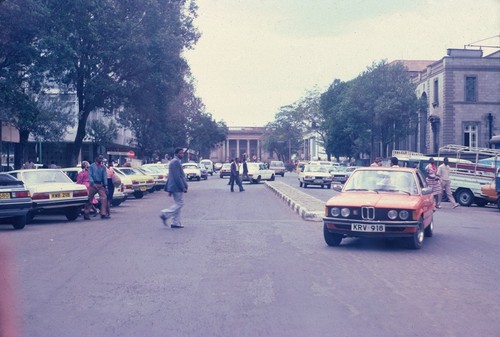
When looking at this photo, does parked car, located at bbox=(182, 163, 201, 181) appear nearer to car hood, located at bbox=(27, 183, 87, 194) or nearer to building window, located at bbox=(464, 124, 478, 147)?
building window, located at bbox=(464, 124, 478, 147)

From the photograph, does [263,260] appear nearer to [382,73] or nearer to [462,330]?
[462,330]

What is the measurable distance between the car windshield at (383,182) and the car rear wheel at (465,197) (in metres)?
12.9

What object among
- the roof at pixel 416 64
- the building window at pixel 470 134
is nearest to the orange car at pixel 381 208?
the building window at pixel 470 134

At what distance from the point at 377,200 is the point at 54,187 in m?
9.33

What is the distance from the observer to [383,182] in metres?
11.8

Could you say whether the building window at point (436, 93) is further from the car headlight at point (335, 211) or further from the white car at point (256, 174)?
the car headlight at point (335, 211)

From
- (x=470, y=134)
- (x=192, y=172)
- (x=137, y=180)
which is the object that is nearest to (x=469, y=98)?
(x=470, y=134)

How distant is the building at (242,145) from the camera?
136 meters

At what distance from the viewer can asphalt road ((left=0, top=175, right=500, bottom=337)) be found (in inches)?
229

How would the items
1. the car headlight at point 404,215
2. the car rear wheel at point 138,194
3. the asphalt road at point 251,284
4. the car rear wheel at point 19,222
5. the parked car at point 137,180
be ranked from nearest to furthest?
the asphalt road at point 251,284 → the car headlight at point 404,215 → the car rear wheel at point 19,222 → the parked car at point 137,180 → the car rear wheel at point 138,194

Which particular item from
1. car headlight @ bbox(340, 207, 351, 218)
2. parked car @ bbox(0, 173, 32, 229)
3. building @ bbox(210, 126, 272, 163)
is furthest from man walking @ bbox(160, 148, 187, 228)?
building @ bbox(210, 126, 272, 163)

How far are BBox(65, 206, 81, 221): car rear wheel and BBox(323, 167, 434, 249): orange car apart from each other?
8453 mm

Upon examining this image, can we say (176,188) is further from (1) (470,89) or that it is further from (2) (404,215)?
(1) (470,89)

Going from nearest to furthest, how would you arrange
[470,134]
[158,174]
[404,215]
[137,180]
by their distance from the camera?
1. [404,215]
2. [137,180]
3. [158,174]
4. [470,134]
